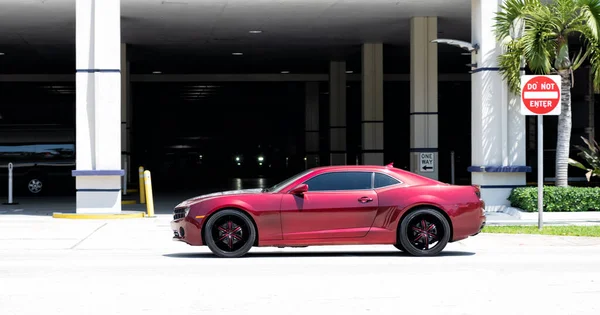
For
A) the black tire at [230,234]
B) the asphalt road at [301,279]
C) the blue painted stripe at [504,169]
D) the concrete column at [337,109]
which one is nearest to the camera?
the asphalt road at [301,279]

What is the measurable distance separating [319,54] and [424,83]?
10.6 m

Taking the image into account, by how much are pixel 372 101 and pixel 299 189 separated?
73.6 feet

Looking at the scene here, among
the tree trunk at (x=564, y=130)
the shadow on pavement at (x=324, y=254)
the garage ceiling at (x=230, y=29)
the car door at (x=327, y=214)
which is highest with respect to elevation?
the garage ceiling at (x=230, y=29)

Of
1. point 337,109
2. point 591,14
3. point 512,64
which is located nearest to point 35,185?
point 337,109

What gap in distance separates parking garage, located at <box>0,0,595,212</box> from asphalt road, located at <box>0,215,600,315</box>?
6386 millimetres

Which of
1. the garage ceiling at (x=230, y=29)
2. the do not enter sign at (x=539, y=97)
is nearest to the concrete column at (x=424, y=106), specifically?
the garage ceiling at (x=230, y=29)

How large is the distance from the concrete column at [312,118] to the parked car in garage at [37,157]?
695 inches

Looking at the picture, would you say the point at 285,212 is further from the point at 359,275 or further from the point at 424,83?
the point at 424,83

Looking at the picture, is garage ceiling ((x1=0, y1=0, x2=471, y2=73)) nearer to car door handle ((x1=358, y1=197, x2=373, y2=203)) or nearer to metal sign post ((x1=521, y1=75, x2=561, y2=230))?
metal sign post ((x1=521, y1=75, x2=561, y2=230))

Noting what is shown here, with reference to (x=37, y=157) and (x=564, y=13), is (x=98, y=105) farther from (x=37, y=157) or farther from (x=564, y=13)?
(x=37, y=157)

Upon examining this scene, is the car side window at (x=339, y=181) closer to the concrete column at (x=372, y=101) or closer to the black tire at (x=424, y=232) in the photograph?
the black tire at (x=424, y=232)

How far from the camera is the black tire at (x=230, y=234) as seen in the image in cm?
1245

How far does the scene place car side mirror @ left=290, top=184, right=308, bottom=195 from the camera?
12.5 metres

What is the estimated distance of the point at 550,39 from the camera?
67.5ft
